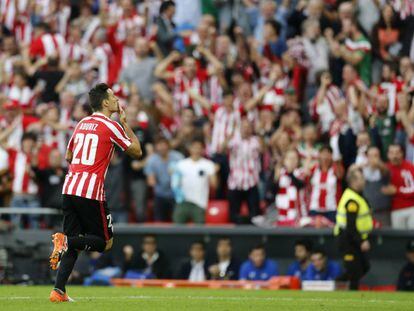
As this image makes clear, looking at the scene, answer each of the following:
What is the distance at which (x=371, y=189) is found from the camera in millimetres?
18562

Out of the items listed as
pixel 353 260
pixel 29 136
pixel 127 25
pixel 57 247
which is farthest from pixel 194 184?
pixel 57 247

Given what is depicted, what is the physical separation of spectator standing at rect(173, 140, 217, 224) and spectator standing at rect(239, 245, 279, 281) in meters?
1.31

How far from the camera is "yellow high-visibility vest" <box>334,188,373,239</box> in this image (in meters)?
17.0

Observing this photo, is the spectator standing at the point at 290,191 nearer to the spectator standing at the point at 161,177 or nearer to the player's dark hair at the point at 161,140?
the spectator standing at the point at 161,177

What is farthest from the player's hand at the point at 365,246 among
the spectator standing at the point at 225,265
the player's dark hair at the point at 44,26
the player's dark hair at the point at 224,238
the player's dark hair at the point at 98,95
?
the player's dark hair at the point at 44,26

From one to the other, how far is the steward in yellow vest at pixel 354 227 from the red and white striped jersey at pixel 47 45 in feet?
27.4

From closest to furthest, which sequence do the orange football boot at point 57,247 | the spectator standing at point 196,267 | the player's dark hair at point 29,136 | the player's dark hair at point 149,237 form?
the orange football boot at point 57,247 → the spectator standing at point 196,267 → the player's dark hair at point 149,237 → the player's dark hair at point 29,136

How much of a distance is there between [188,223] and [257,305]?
7.69 metres

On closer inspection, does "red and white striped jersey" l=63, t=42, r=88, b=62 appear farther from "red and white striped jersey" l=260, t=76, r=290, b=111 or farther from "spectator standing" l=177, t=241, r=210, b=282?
"spectator standing" l=177, t=241, r=210, b=282

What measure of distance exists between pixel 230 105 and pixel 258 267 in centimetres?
319

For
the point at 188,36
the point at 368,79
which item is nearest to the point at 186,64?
the point at 188,36

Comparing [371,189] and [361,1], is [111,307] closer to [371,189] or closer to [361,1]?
[371,189]

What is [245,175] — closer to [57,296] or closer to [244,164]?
[244,164]

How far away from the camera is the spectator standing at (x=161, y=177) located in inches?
785
